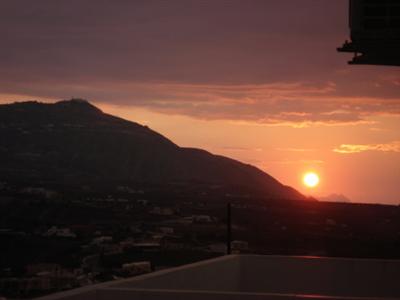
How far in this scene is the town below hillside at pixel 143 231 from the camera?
73.6 feet

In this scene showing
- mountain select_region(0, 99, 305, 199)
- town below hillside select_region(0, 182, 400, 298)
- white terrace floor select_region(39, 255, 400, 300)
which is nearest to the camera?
white terrace floor select_region(39, 255, 400, 300)

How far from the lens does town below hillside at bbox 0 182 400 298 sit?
73.6ft

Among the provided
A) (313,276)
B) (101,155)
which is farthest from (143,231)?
(101,155)

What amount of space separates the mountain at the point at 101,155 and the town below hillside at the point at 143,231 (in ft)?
30.9

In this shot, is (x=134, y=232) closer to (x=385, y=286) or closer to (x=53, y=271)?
(x=53, y=271)

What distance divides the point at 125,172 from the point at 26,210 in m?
30.7

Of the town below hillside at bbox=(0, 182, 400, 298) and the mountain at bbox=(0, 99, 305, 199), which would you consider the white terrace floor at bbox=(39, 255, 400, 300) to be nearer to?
the town below hillside at bbox=(0, 182, 400, 298)

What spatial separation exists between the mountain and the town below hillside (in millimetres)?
9433

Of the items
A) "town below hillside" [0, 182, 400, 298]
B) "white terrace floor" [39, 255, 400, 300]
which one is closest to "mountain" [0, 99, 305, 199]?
"town below hillside" [0, 182, 400, 298]

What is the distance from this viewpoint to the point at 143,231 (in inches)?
1307

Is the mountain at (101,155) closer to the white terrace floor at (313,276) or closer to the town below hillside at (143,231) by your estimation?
the town below hillside at (143,231)

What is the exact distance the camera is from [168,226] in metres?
34.2

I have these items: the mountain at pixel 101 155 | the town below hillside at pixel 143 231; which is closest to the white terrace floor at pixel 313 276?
the town below hillside at pixel 143 231

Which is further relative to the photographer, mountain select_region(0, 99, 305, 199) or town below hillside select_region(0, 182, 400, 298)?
mountain select_region(0, 99, 305, 199)
